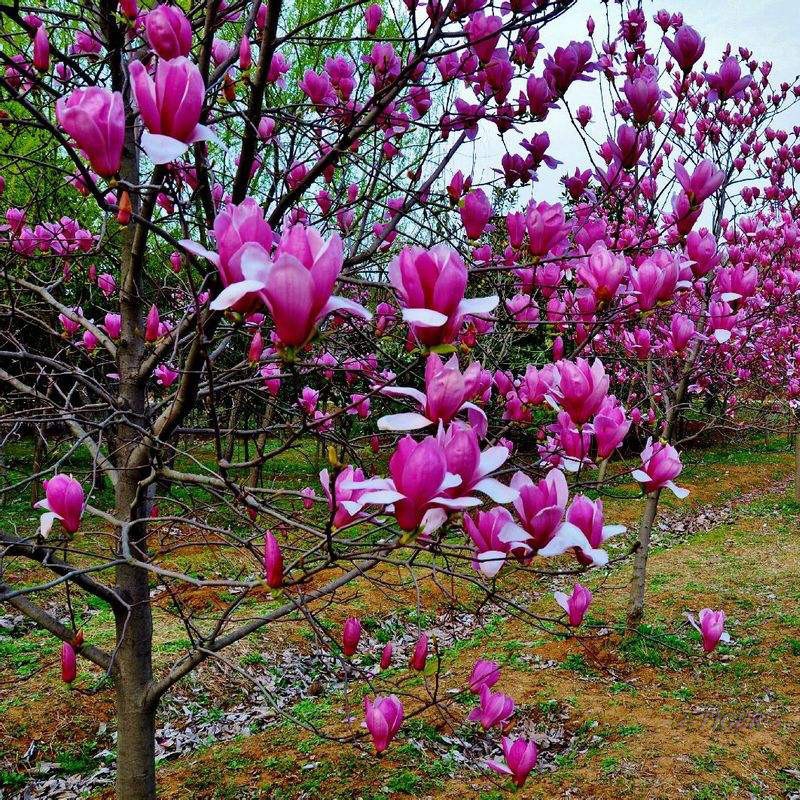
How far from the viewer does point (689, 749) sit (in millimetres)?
3895

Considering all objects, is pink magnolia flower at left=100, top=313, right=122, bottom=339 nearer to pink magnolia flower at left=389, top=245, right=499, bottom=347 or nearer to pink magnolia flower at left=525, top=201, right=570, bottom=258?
pink magnolia flower at left=525, top=201, right=570, bottom=258

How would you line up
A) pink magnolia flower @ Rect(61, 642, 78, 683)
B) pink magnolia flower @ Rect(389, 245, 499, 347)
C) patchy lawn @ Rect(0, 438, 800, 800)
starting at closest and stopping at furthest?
pink magnolia flower @ Rect(389, 245, 499, 347)
pink magnolia flower @ Rect(61, 642, 78, 683)
patchy lawn @ Rect(0, 438, 800, 800)

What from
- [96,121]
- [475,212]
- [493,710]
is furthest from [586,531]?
[96,121]

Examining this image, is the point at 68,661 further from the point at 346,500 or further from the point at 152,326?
the point at 346,500

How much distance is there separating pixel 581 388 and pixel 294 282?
A: 74 cm

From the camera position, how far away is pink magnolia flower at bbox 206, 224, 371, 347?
34.5 inches

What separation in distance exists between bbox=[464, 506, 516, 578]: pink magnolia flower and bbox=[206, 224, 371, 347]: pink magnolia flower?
0.47 m

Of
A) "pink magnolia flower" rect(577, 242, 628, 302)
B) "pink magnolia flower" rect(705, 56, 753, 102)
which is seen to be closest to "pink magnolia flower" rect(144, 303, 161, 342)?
"pink magnolia flower" rect(577, 242, 628, 302)

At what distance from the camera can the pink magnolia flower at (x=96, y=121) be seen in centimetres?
105

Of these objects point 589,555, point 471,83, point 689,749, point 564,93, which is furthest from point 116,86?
point 689,749

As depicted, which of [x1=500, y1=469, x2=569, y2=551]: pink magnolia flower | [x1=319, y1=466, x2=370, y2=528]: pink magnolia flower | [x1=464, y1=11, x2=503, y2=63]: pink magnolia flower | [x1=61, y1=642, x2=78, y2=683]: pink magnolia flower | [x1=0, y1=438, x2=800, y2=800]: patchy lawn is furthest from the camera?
[x1=0, y1=438, x2=800, y2=800]: patchy lawn

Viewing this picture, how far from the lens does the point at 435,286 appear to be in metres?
1.02

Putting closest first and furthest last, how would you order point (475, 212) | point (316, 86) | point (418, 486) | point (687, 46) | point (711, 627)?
point (418, 486)
point (475, 212)
point (687, 46)
point (316, 86)
point (711, 627)

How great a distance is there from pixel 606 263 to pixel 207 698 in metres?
4.46
